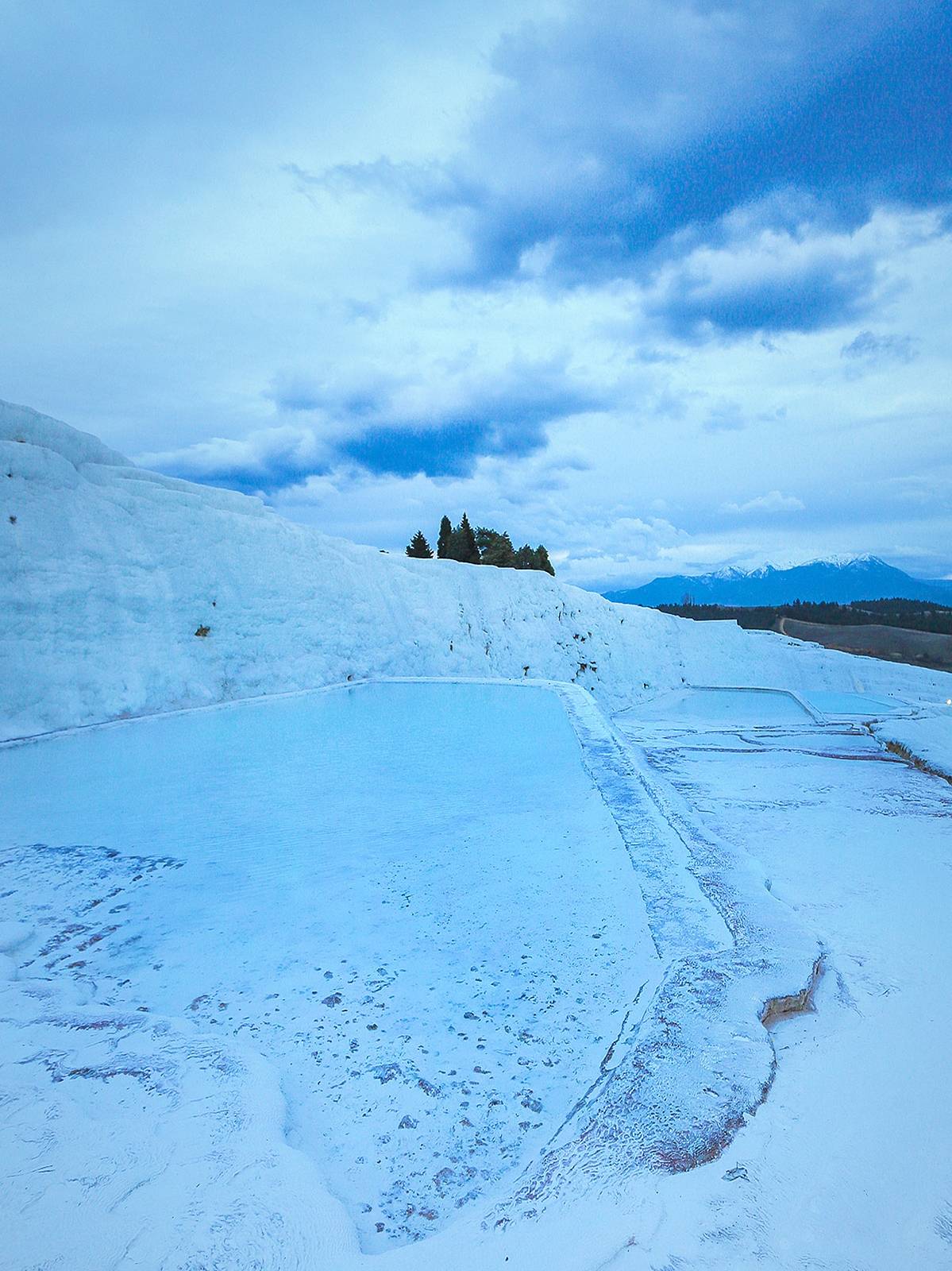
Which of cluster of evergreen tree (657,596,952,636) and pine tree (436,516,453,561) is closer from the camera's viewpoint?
pine tree (436,516,453,561)

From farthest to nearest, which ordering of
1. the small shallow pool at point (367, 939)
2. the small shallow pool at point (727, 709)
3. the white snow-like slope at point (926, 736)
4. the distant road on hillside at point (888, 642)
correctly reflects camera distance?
the distant road on hillside at point (888, 642) → the small shallow pool at point (727, 709) → the white snow-like slope at point (926, 736) → the small shallow pool at point (367, 939)

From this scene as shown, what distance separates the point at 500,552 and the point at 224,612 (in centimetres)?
1615

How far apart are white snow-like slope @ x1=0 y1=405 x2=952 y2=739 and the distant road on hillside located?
17267 mm

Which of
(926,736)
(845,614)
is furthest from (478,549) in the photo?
(845,614)

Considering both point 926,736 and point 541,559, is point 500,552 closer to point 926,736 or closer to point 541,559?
point 541,559

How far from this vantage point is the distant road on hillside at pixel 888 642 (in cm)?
3472

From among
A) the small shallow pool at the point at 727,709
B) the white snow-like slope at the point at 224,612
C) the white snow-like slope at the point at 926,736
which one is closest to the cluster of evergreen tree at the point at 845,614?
the white snow-like slope at the point at 224,612

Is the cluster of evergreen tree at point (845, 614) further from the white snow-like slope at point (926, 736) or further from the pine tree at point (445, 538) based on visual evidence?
the white snow-like slope at point (926, 736)

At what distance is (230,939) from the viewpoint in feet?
9.91

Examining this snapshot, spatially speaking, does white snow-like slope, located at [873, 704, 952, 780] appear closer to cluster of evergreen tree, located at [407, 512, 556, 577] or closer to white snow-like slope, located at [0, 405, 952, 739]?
white snow-like slope, located at [0, 405, 952, 739]

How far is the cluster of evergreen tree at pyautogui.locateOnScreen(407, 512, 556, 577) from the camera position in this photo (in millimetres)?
27359

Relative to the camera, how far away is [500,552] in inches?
1066

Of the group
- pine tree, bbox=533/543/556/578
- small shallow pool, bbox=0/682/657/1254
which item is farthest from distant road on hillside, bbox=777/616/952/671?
small shallow pool, bbox=0/682/657/1254

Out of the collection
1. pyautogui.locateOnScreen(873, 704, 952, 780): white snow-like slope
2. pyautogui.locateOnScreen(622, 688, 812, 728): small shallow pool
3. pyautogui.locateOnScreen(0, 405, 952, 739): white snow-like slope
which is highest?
pyautogui.locateOnScreen(0, 405, 952, 739): white snow-like slope
